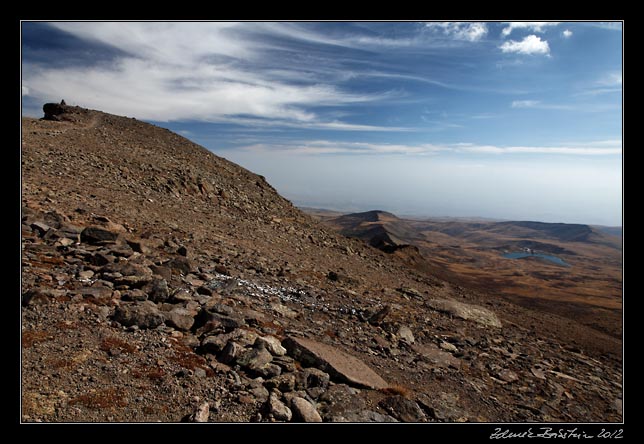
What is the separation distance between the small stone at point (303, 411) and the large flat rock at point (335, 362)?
193cm

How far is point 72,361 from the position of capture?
25.7 feet

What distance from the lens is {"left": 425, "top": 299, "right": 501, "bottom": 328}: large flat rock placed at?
21.3 metres

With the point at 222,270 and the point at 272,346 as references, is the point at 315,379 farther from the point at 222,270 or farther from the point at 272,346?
the point at 222,270

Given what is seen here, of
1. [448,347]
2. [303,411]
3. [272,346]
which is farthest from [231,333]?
[448,347]

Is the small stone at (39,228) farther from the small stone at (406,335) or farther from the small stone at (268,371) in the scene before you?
the small stone at (406,335)

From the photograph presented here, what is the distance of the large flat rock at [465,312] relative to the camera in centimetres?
2128

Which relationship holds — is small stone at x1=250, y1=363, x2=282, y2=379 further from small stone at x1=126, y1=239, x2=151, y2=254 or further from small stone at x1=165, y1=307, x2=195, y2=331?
small stone at x1=126, y1=239, x2=151, y2=254

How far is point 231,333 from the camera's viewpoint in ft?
34.2

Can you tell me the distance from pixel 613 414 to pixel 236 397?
1458cm

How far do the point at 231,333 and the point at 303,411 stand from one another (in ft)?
11.7

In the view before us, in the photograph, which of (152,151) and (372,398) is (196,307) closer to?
(372,398)

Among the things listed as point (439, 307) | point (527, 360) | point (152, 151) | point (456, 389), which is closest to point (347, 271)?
point (439, 307)
